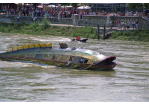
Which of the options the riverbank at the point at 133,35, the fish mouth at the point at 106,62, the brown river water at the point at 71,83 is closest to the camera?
the brown river water at the point at 71,83

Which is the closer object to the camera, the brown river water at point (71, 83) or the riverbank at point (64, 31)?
the brown river water at point (71, 83)

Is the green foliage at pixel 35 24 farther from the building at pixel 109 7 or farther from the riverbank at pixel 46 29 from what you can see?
the building at pixel 109 7

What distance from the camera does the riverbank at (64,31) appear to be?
55.9m

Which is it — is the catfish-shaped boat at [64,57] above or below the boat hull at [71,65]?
above

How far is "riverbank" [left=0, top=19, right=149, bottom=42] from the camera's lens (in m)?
55.9

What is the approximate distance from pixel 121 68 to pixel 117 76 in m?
3.70

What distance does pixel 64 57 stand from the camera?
2805cm

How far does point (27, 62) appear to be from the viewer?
30625mm

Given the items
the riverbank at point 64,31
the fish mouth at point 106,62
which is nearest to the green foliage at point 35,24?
the riverbank at point 64,31

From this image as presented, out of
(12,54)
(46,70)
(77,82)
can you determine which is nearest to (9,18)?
(12,54)

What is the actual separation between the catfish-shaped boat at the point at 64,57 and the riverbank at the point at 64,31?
27651mm

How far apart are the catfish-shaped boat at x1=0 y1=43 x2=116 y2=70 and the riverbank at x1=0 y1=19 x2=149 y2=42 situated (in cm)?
2765

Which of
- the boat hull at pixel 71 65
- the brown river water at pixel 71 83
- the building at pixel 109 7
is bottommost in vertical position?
the brown river water at pixel 71 83

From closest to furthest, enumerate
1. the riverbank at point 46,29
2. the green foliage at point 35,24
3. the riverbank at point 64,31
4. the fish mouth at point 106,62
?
1. the fish mouth at point 106,62
2. the riverbank at point 64,31
3. the riverbank at point 46,29
4. the green foliage at point 35,24
